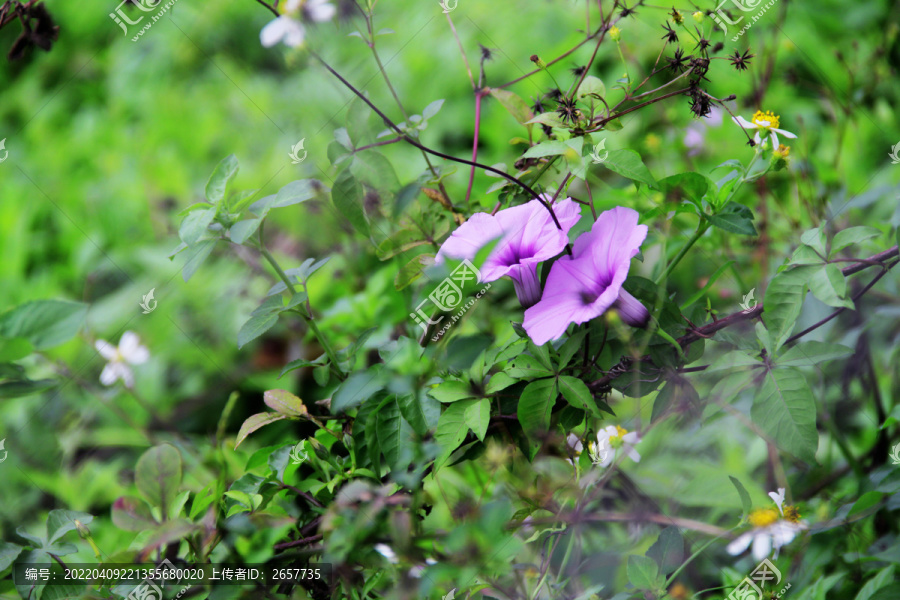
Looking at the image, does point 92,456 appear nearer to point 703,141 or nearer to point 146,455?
point 146,455

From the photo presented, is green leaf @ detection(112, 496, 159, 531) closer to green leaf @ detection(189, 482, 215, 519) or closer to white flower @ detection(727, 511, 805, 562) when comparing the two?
green leaf @ detection(189, 482, 215, 519)

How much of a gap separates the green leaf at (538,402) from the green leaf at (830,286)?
0.79ft

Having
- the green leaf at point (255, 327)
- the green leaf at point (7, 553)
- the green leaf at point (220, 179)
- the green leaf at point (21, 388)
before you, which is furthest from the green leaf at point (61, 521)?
the green leaf at point (220, 179)

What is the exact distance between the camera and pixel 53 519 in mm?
655

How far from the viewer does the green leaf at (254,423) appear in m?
0.62

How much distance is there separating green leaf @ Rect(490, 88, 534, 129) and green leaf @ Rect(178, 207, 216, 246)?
32cm

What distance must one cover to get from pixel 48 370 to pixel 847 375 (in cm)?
157

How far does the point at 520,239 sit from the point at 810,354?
0.29 metres

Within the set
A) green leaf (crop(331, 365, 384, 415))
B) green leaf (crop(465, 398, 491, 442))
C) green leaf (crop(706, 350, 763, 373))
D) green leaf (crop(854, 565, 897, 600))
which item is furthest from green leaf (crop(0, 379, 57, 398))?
green leaf (crop(854, 565, 897, 600))

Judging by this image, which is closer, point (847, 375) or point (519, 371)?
point (519, 371)

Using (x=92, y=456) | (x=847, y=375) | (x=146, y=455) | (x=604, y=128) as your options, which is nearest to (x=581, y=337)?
(x=604, y=128)

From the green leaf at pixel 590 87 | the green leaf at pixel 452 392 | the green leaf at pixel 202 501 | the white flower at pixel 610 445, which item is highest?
the green leaf at pixel 590 87

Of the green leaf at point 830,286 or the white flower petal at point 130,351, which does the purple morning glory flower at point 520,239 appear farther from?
the white flower petal at point 130,351

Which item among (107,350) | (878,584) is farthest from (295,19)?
(107,350)
